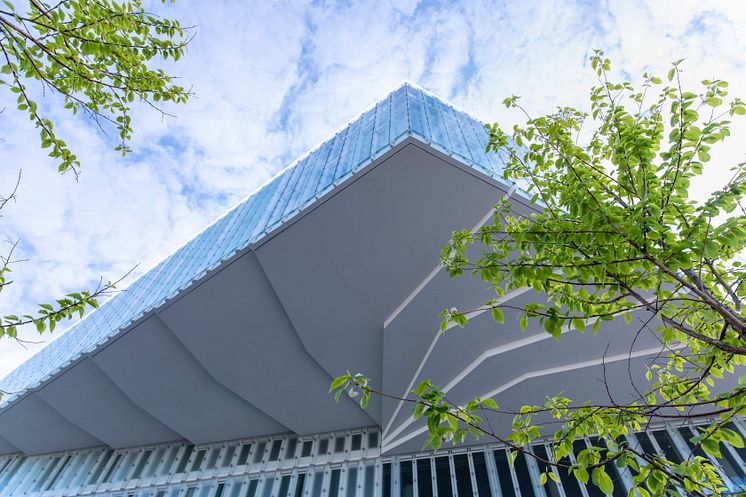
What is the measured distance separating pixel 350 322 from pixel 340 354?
1.28 meters


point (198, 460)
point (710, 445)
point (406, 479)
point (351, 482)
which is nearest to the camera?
point (710, 445)

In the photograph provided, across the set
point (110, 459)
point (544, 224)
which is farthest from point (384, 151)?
point (110, 459)

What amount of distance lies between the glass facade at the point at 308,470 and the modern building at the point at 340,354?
0.06m

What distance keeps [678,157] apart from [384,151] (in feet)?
25.2

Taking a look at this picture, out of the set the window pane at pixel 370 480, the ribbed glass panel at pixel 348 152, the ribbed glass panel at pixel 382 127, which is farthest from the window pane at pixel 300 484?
the ribbed glass panel at pixel 382 127

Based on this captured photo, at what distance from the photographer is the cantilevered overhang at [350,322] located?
1074 centimetres

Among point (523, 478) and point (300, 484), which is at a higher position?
point (300, 484)

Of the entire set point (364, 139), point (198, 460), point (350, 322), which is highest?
point (364, 139)

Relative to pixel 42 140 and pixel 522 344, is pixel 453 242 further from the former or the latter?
pixel 522 344

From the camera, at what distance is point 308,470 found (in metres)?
14.5

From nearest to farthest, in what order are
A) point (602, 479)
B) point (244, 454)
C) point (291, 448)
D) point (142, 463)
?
point (602, 479), point (291, 448), point (244, 454), point (142, 463)

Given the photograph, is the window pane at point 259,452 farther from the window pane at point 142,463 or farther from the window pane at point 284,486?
the window pane at point 142,463

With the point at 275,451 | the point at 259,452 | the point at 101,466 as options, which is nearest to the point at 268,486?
the point at 275,451

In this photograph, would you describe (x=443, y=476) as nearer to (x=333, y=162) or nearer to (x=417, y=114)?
(x=333, y=162)
